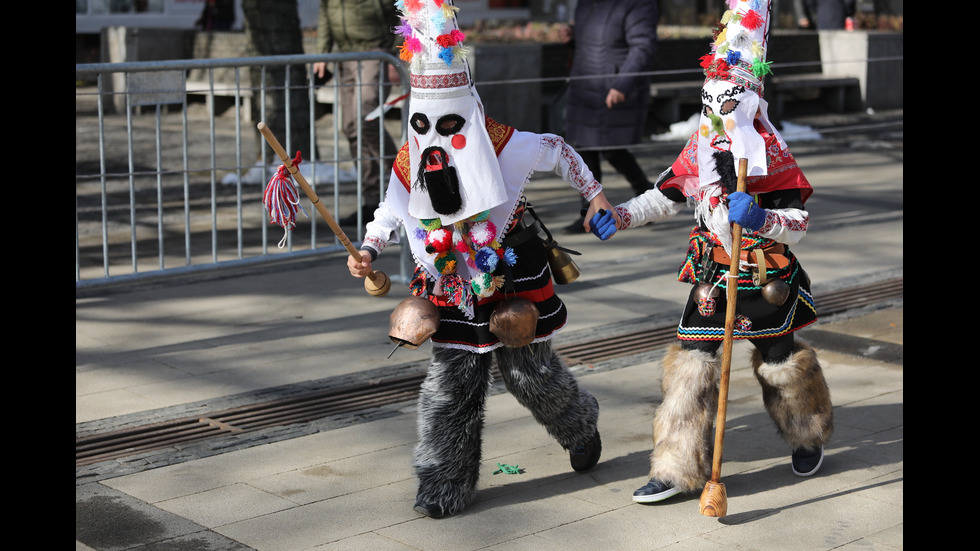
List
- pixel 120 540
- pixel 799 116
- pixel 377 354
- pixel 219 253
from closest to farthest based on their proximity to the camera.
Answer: pixel 120 540 < pixel 377 354 < pixel 219 253 < pixel 799 116

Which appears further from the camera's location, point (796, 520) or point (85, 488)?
point (85, 488)

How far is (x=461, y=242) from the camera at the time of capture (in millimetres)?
4109

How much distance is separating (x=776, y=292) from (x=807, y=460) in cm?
75

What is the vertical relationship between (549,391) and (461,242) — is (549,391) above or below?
below

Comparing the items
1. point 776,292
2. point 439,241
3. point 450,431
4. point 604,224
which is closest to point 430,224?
point 439,241

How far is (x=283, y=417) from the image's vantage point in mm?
5227

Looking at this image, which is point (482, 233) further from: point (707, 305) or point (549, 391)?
point (707, 305)

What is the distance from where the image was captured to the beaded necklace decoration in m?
4.09

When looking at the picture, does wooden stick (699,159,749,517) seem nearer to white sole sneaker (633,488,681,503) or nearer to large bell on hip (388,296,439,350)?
white sole sneaker (633,488,681,503)

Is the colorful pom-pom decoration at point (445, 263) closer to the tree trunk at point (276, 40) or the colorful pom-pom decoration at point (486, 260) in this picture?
the colorful pom-pom decoration at point (486, 260)

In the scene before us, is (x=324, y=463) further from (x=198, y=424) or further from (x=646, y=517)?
(x=646, y=517)

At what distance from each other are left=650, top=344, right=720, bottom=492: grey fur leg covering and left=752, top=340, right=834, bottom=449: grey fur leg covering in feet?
0.82
